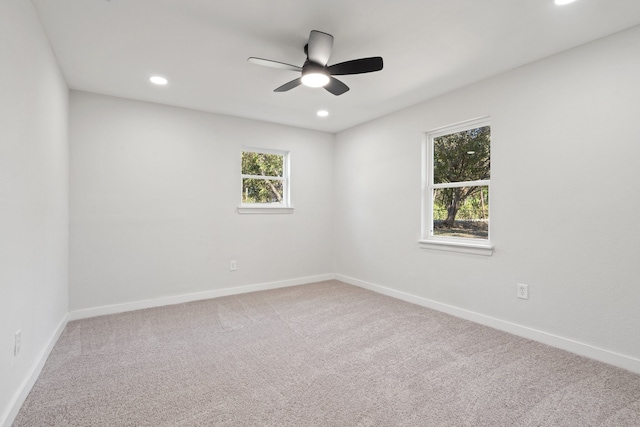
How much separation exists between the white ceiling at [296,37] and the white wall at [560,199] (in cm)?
23

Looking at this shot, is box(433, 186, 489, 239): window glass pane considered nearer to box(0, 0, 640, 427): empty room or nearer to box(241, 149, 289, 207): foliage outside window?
box(0, 0, 640, 427): empty room

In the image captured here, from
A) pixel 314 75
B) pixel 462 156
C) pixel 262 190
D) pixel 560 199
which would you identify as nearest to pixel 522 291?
pixel 560 199

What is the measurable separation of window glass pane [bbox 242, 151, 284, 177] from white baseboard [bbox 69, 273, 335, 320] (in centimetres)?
164

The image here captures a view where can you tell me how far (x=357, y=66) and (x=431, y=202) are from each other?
2.09m

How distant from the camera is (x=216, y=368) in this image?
7.59ft

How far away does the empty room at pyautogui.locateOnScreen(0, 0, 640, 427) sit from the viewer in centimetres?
192

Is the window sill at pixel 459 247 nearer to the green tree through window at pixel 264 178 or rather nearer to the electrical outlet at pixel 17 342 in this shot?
the green tree through window at pixel 264 178

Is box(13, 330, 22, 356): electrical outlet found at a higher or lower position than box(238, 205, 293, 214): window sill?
lower

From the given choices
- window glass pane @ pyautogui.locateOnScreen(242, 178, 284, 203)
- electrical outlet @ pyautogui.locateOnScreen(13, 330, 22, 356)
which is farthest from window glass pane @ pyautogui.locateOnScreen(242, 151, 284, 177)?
electrical outlet @ pyautogui.locateOnScreen(13, 330, 22, 356)

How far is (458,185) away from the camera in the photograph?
351cm

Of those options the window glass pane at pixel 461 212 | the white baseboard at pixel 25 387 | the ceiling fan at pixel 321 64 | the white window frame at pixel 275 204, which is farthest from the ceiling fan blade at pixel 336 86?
the white baseboard at pixel 25 387

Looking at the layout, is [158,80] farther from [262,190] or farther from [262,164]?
[262,190]

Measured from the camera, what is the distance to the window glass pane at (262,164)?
14.8 feet

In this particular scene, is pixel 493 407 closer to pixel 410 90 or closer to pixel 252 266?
pixel 410 90
